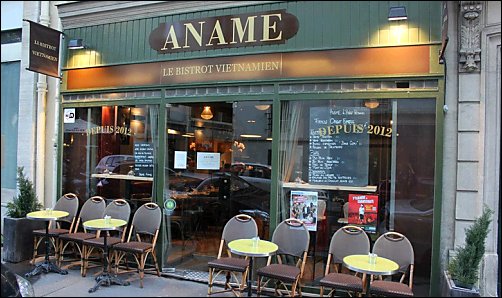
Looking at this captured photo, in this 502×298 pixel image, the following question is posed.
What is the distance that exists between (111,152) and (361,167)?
13.7 feet

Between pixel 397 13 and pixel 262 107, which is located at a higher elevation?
pixel 397 13

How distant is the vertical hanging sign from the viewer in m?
6.38

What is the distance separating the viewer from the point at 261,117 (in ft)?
19.1

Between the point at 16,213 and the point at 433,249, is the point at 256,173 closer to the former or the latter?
the point at 433,249

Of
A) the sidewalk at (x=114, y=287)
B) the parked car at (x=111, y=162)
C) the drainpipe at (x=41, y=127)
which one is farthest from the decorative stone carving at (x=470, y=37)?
the drainpipe at (x=41, y=127)

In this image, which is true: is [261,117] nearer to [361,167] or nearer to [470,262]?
[361,167]

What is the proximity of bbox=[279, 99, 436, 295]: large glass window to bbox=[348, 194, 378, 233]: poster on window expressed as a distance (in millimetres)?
12

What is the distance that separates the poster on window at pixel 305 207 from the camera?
545 centimetres

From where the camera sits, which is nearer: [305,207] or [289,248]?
[289,248]

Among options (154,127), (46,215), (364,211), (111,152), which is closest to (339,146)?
(364,211)

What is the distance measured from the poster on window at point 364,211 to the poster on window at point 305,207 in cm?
49

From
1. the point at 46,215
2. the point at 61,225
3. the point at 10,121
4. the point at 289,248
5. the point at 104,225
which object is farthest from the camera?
the point at 10,121

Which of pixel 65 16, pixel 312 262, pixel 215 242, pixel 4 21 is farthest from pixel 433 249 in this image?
pixel 4 21

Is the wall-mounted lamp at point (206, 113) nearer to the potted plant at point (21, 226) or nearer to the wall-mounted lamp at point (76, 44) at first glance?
the wall-mounted lamp at point (76, 44)
